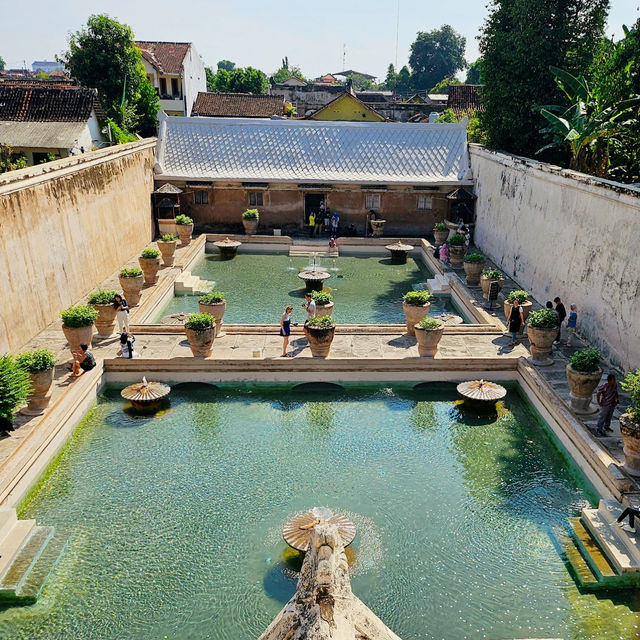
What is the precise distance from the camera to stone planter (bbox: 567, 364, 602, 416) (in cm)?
1187

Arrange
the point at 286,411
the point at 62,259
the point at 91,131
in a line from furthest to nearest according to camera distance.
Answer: the point at 91,131 < the point at 62,259 < the point at 286,411

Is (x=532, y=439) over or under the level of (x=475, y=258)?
under

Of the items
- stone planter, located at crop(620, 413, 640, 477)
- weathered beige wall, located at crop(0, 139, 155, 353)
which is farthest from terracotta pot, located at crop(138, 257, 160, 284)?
stone planter, located at crop(620, 413, 640, 477)

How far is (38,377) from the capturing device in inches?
470

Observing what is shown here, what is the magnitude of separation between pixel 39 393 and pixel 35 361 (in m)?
0.70

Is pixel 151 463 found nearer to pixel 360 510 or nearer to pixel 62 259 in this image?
pixel 360 510

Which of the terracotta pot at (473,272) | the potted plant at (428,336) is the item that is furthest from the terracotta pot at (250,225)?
the potted plant at (428,336)

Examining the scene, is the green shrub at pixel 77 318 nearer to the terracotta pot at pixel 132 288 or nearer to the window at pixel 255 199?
the terracotta pot at pixel 132 288

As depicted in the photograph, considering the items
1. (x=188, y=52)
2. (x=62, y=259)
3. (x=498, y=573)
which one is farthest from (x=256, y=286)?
(x=188, y=52)

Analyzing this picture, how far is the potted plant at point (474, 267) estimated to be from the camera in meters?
20.2

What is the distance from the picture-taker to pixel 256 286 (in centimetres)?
2208

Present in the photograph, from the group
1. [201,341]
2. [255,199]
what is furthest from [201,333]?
[255,199]

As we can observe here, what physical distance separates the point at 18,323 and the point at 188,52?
4438 centimetres

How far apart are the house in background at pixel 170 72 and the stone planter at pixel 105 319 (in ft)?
130
